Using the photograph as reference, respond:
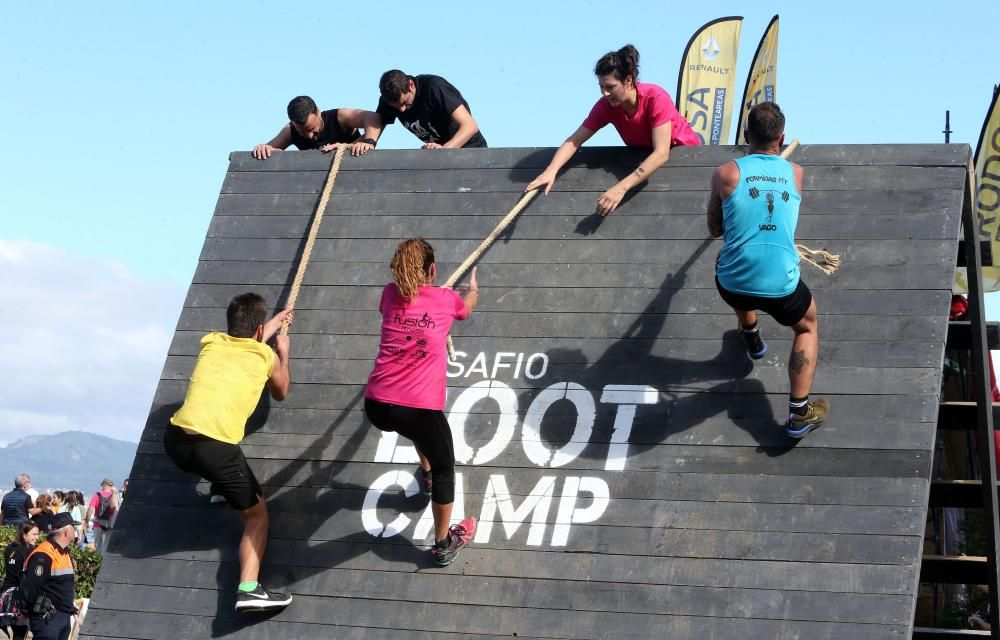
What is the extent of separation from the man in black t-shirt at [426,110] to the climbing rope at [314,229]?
1.38 ft

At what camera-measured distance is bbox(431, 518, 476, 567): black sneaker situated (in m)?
6.16

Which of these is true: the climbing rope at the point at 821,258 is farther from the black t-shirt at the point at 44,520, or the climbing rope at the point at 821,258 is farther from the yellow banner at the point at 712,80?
the yellow banner at the point at 712,80

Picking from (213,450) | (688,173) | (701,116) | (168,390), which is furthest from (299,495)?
(701,116)

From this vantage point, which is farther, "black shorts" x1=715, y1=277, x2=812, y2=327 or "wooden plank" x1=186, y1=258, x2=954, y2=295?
"wooden plank" x1=186, y1=258, x2=954, y2=295

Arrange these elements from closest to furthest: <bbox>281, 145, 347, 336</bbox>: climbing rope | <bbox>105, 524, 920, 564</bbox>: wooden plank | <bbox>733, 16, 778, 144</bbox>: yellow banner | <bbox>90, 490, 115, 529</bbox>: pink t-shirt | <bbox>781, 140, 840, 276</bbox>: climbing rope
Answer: <bbox>105, 524, 920, 564</bbox>: wooden plank
<bbox>781, 140, 840, 276</bbox>: climbing rope
<bbox>281, 145, 347, 336</bbox>: climbing rope
<bbox>733, 16, 778, 144</bbox>: yellow banner
<bbox>90, 490, 115, 529</bbox>: pink t-shirt

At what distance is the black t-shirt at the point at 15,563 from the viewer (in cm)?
1125

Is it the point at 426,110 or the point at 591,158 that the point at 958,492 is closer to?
the point at 591,158

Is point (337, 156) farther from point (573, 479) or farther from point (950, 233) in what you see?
point (950, 233)

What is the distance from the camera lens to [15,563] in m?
11.3

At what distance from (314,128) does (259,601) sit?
11.5 feet

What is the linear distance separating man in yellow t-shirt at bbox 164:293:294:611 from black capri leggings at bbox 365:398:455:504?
0.73m

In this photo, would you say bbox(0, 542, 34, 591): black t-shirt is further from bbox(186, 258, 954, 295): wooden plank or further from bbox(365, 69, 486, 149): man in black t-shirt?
bbox(365, 69, 486, 149): man in black t-shirt

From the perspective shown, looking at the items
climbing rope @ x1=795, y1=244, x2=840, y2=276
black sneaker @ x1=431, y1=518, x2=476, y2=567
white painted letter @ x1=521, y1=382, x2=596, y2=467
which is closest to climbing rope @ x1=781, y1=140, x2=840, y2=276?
climbing rope @ x1=795, y1=244, x2=840, y2=276

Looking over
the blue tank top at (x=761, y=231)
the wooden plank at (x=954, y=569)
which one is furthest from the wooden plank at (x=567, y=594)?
the wooden plank at (x=954, y=569)
